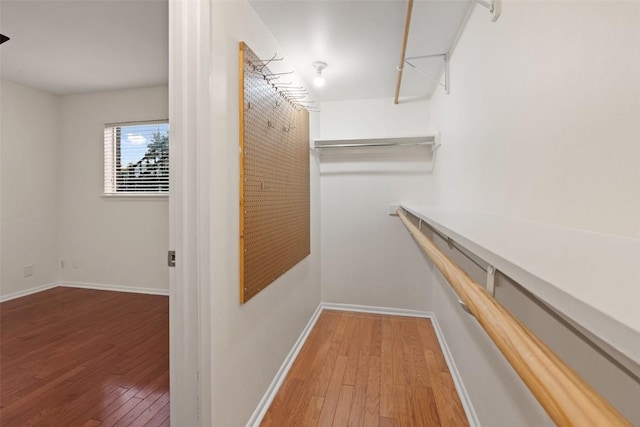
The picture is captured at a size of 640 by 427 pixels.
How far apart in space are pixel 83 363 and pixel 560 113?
2942mm

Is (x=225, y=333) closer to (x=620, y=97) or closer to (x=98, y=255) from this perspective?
(x=620, y=97)

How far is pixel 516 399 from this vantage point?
3.25 ft

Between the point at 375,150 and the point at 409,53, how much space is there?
106 cm

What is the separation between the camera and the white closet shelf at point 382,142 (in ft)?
8.44

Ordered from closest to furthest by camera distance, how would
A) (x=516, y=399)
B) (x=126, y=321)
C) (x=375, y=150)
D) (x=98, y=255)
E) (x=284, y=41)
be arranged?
1. (x=516, y=399)
2. (x=284, y=41)
3. (x=126, y=321)
4. (x=375, y=150)
5. (x=98, y=255)

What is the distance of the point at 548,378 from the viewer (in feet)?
1.15

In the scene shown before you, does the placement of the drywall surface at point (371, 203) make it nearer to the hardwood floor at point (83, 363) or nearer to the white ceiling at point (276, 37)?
the white ceiling at point (276, 37)

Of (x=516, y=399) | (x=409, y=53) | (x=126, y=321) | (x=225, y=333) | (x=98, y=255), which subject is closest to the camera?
(x=516, y=399)

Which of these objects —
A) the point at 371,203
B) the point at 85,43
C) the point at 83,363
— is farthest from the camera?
the point at 371,203

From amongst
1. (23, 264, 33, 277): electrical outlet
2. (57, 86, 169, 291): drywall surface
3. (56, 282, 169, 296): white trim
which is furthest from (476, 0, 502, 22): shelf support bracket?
(23, 264, 33, 277): electrical outlet

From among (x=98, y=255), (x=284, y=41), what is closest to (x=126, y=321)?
(x=98, y=255)

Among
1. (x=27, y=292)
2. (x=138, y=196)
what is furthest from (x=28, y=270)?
(x=138, y=196)

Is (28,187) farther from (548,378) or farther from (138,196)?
(548,378)

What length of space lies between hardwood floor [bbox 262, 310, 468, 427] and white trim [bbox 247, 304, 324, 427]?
3 centimetres
